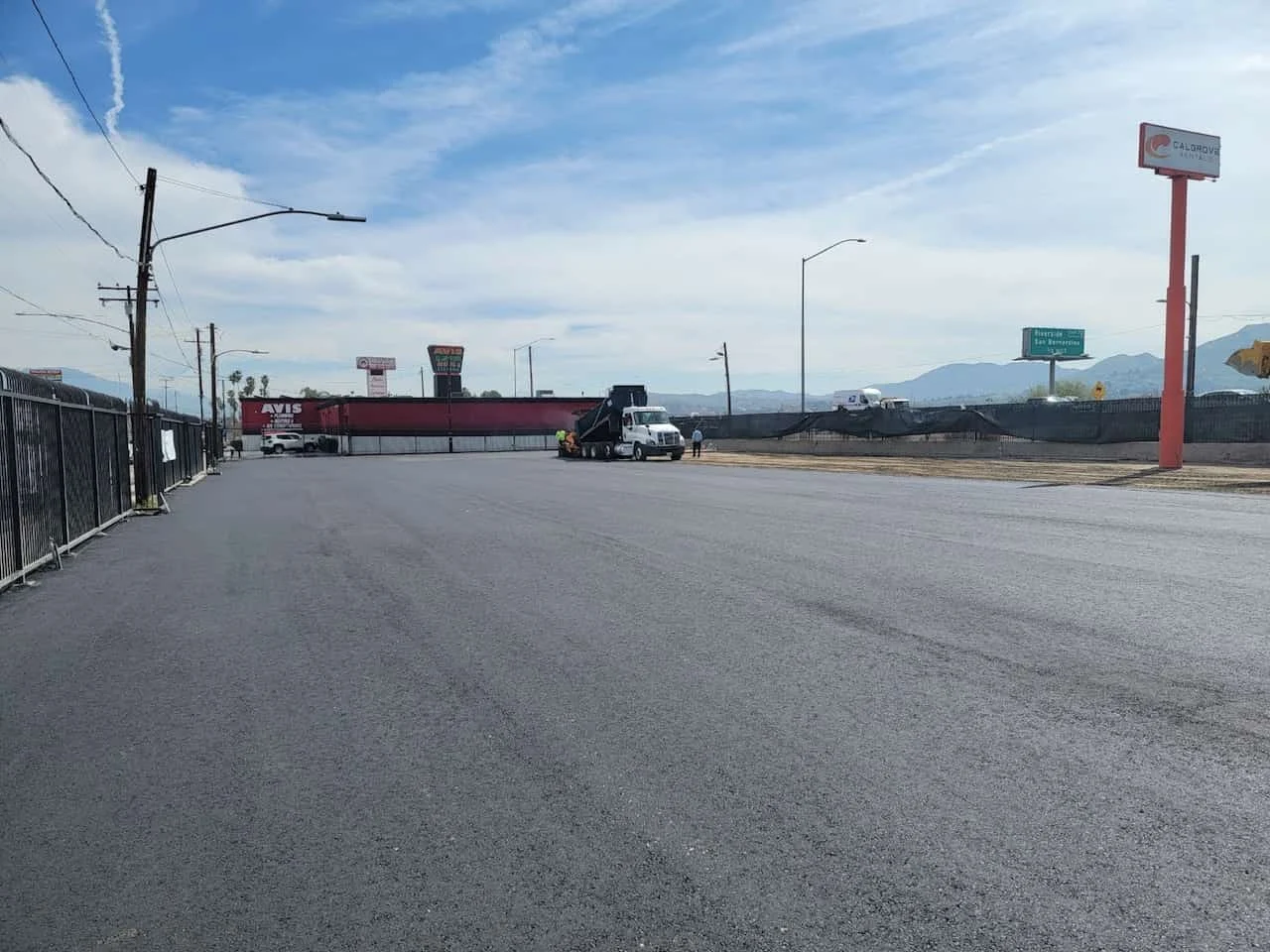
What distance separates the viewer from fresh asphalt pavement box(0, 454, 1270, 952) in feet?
10.2

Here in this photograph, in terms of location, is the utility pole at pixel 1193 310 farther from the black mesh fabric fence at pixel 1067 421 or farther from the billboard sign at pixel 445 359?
the billboard sign at pixel 445 359

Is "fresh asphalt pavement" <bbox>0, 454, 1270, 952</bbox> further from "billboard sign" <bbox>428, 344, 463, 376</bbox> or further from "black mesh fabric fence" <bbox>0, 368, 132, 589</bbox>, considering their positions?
"billboard sign" <bbox>428, 344, 463, 376</bbox>

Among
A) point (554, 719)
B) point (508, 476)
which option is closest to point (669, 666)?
point (554, 719)

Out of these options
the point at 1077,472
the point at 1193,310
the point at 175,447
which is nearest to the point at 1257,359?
the point at 1077,472

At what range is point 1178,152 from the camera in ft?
85.6

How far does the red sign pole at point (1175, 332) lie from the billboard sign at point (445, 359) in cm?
9259

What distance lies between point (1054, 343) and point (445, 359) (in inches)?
3076

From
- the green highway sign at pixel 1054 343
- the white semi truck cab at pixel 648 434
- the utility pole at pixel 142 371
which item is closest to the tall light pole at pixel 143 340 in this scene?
the utility pole at pixel 142 371

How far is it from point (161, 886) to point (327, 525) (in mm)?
12783

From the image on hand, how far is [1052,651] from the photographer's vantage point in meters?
6.27

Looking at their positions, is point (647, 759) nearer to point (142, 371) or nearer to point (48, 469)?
point (48, 469)

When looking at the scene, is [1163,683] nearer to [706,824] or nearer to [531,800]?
[706,824]

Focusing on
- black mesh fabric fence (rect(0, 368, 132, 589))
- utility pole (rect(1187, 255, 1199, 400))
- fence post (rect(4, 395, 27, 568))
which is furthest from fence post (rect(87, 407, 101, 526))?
utility pole (rect(1187, 255, 1199, 400))

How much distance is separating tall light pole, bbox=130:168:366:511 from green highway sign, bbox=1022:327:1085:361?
368 feet
